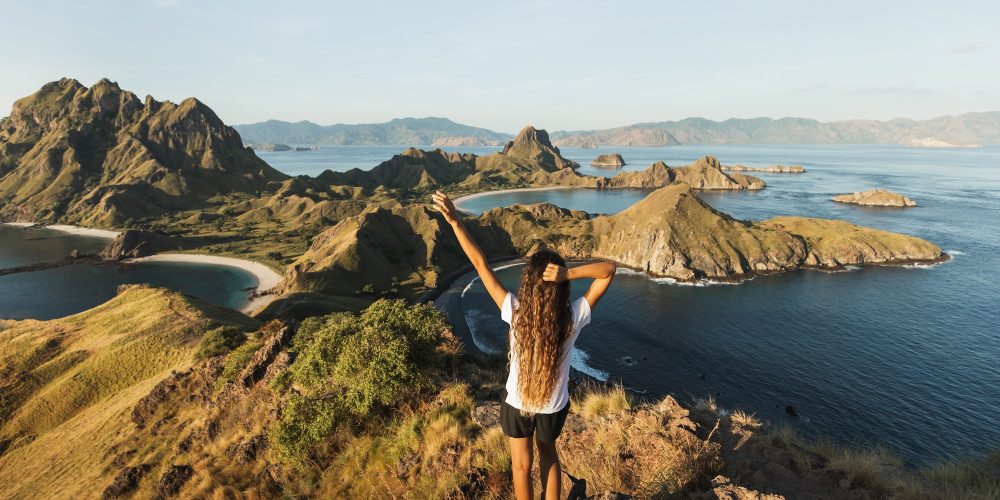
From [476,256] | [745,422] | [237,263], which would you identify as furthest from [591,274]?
[237,263]

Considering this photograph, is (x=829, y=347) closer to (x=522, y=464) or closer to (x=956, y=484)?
(x=956, y=484)

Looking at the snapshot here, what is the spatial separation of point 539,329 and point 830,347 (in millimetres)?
80132

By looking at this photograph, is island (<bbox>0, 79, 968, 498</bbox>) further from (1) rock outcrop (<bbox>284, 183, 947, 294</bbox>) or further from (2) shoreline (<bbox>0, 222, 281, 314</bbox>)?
(1) rock outcrop (<bbox>284, 183, 947, 294</bbox>)

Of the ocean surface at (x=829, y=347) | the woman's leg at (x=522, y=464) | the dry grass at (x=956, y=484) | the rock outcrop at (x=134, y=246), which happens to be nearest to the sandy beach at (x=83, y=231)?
the rock outcrop at (x=134, y=246)

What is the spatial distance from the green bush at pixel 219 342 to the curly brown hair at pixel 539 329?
35696mm

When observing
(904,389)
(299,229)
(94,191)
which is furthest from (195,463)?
(94,191)

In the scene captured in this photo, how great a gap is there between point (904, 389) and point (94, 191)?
274m

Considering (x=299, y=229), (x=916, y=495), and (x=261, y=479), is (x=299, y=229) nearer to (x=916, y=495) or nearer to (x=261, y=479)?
(x=261, y=479)

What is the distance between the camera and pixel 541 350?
16.5 ft

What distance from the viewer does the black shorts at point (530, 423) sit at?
5.26 m

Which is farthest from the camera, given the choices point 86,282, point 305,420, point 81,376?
point 86,282

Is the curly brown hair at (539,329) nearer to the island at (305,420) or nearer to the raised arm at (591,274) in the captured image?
the raised arm at (591,274)

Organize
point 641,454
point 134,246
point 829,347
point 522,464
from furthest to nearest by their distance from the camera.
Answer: point 134,246 → point 829,347 → point 641,454 → point 522,464

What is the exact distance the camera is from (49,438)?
97.1ft
